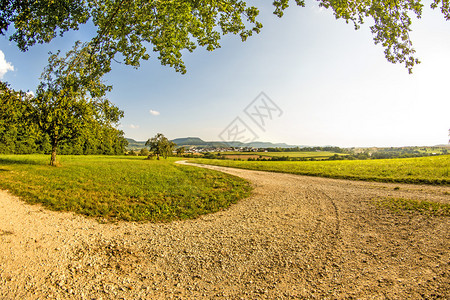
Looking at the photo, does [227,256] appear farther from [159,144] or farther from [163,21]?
[159,144]

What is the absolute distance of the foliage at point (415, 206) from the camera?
26.3 ft

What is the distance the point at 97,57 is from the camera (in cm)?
450

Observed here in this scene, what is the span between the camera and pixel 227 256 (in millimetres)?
5172

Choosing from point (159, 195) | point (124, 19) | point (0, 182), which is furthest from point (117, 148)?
point (124, 19)

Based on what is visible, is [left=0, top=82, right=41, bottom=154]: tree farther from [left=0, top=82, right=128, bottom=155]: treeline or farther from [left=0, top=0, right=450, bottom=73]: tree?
[left=0, top=0, right=450, bottom=73]: tree

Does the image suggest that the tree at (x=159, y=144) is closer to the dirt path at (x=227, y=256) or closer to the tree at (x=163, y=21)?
the dirt path at (x=227, y=256)

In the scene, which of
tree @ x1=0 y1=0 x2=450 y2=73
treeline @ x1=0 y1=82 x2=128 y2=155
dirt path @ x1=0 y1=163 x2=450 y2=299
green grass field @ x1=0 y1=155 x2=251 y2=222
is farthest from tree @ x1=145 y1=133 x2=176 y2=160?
tree @ x1=0 y1=0 x2=450 y2=73

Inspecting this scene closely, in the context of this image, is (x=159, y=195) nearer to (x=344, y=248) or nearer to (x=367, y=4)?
(x=344, y=248)

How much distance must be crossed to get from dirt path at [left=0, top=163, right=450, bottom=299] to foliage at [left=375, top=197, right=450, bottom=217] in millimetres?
693

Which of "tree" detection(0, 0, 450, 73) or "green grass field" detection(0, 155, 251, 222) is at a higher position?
"tree" detection(0, 0, 450, 73)

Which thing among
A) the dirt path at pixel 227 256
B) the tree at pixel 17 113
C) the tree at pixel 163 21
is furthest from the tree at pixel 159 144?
the tree at pixel 163 21

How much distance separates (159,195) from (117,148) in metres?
78.0

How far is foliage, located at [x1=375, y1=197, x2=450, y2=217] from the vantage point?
8.02 metres

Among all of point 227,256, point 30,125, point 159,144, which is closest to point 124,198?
point 227,256
